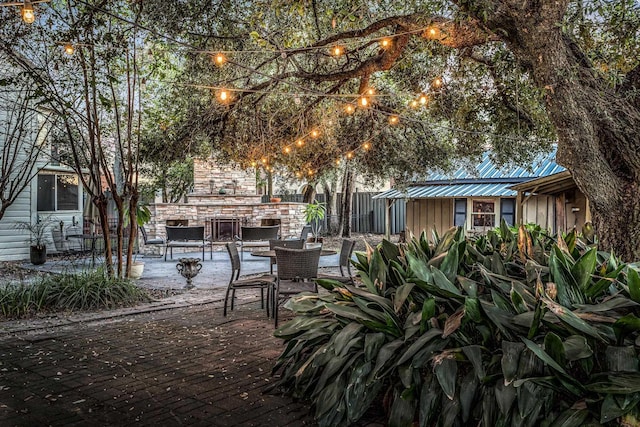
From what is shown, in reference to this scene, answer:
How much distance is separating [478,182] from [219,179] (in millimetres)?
8254

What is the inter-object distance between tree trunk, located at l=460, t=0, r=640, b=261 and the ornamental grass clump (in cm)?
122

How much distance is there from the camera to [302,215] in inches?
617

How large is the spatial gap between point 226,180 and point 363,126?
25.2 ft

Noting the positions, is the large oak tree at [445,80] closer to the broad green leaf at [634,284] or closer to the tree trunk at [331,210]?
the broad green leaf at [634,284]

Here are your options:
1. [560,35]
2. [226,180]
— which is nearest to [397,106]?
[560,35]

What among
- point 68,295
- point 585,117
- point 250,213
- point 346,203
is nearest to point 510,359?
point 585,117

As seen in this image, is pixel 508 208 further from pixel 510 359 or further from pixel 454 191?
pixel 510 359

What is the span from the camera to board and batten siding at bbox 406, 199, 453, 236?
15102 millimetres

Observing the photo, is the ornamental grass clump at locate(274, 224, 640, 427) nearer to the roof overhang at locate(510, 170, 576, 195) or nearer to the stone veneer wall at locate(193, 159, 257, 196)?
the roof overhang at locate(510, 170, 576, 195)

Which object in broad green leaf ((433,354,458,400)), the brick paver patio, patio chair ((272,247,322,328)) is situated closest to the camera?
broad green leaf ((433,354,458,400))

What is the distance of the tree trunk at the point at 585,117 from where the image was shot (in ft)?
12.7

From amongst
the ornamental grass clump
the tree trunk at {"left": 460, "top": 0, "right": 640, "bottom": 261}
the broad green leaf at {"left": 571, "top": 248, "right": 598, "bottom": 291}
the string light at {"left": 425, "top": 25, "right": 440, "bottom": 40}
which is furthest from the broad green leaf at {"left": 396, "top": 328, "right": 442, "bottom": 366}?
the string light at {"left": 425, "top": 25, "right": 440, "bottom": 40}

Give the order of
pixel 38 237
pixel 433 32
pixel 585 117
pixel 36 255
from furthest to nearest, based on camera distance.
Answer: pixel 38 237, pixel 36 255, pixel 433 32, pixel 585 117

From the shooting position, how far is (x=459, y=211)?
48.4 feet
